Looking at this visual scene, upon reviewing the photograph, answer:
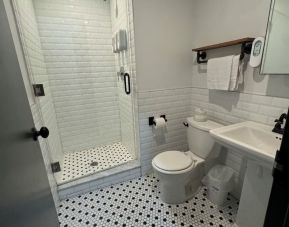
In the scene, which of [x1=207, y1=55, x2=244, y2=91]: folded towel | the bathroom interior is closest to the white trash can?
the bathroom interior

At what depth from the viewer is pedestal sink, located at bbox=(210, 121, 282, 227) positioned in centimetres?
109

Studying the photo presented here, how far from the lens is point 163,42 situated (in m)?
1.77

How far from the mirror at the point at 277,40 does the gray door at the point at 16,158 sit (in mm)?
1572

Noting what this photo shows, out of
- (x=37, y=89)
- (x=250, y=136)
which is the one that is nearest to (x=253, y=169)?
(x=250, y=136)

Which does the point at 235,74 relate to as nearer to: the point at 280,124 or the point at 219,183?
the point at 280,124

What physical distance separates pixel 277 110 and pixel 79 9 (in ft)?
8.10

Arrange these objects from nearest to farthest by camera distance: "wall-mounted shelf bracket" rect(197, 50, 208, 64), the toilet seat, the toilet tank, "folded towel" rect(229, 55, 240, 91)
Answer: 1. "folded towel" rect(229, 55, 240, 91)
2. the toilet seat
3. the toilet tank
4. "wall-mounted shelf bracket" rect(197, 50, 208, 64)

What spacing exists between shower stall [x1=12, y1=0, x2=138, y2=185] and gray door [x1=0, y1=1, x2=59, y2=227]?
0.93 m

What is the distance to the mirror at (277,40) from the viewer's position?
1.10 meters

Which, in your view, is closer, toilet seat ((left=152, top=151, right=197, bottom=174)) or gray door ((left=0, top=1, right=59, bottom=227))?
gray door ((left=0, top=1, right=59, bottom=227))

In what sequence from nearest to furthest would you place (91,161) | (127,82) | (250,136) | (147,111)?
1. (250,136)
2. (147,111)
3. (127,82)
4. (91,161)

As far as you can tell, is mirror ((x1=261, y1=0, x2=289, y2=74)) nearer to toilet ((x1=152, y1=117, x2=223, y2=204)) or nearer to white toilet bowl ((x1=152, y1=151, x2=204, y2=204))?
toilet ((x1=152, y1=117, x2=223, y2=204))

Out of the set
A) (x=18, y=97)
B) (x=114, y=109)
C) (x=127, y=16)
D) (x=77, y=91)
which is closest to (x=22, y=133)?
(x=18, y=97)

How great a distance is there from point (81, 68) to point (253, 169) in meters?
2.29
